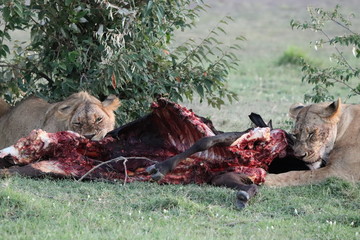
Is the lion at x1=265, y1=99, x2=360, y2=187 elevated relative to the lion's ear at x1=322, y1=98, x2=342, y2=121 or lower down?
lower down

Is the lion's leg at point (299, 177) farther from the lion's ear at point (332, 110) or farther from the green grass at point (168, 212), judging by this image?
the lion's ear at point (332, 110)

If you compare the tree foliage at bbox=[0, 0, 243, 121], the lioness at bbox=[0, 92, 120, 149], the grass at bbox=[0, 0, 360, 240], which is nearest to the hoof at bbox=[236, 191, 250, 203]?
the grass at bbox=[0, 0, 360, 240]

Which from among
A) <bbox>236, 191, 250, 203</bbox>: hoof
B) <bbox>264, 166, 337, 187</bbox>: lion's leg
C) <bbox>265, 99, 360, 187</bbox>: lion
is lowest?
<bbox>264, 166, 337, 187</bbox>: lion's leg

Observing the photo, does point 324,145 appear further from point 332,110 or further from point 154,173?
point 154,173

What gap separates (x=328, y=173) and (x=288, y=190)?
1.32ft

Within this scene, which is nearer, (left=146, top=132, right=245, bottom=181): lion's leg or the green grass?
the green grass

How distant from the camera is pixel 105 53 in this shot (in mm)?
7273

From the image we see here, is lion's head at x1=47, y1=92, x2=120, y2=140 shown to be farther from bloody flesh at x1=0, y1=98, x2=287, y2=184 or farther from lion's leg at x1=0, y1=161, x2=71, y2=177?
lion's leg at x1=0, y1=161, x2=71, y2=177

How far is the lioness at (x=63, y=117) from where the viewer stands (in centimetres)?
632

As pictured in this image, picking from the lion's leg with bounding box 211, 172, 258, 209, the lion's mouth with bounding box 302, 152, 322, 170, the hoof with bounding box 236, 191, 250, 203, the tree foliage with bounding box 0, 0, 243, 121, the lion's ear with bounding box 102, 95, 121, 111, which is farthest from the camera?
the tree foliage with bounding box 0, 0, 243, 121

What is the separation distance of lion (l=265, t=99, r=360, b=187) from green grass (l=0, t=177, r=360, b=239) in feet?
0.55

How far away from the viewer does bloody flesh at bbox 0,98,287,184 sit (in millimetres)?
5824

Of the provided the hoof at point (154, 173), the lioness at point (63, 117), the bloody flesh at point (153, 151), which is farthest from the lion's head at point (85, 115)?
the hoof at point (154, 173)

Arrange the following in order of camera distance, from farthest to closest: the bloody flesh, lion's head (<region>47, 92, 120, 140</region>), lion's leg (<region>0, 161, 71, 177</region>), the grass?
lion's head (<region>47, 92, 120, 140</region>) < the bloody flesh < lion's leg (<region>0, 161, 71, 177</region>) < the grass
